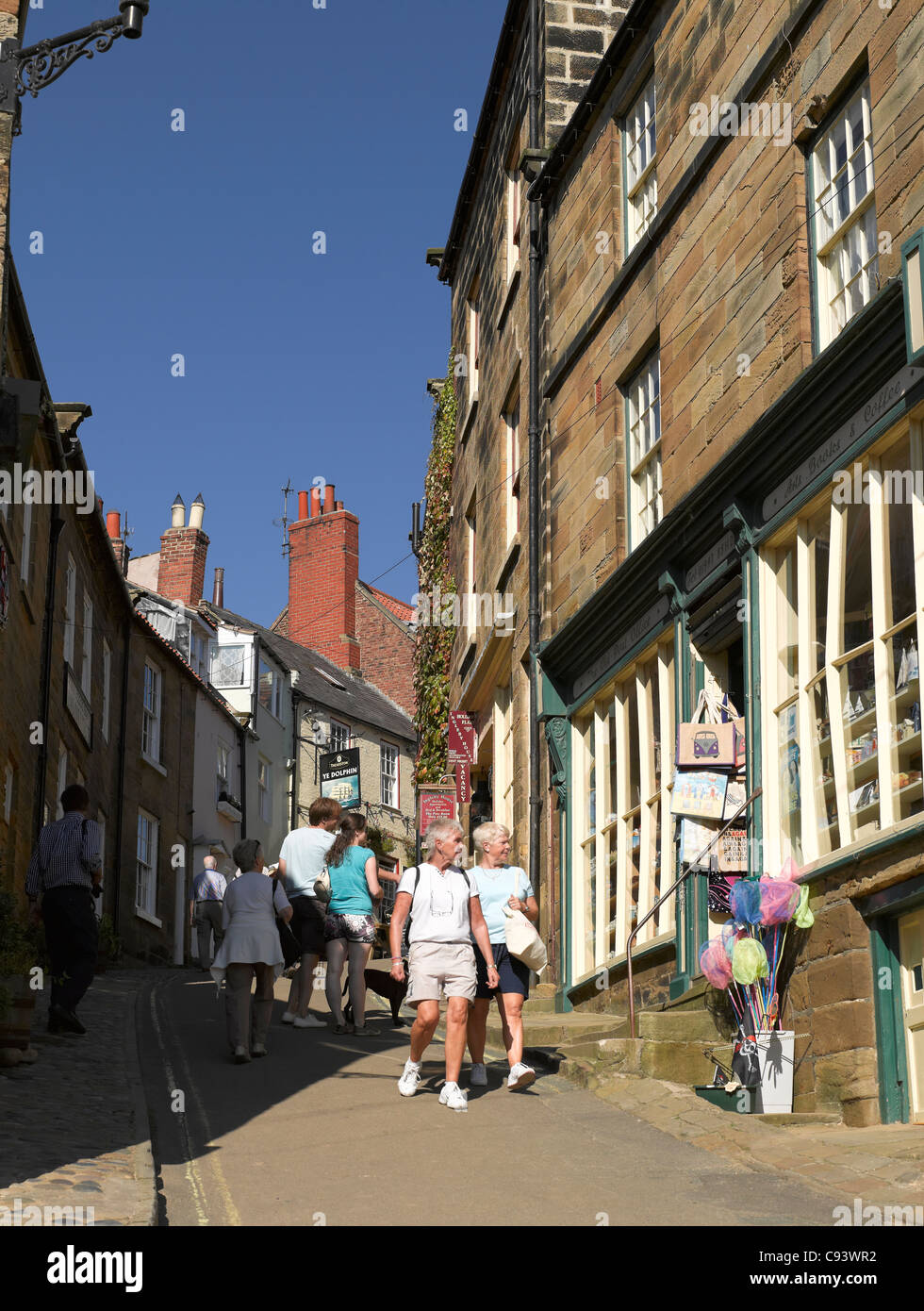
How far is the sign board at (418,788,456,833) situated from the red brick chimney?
75.8 feet

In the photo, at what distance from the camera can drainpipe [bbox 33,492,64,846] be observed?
63.1 feet

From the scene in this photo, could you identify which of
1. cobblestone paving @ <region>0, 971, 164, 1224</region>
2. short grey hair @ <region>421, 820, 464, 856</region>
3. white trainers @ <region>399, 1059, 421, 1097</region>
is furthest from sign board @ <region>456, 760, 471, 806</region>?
white trainers @ <region>399, 1059, 421, 1097</region>

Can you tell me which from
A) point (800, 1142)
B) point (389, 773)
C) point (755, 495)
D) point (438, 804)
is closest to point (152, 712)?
point (438, 804)

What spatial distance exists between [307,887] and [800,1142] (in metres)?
5.61

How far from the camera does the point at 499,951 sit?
10.1 m

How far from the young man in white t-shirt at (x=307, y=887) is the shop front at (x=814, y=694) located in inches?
93.7

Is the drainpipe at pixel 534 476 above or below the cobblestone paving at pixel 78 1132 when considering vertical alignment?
above

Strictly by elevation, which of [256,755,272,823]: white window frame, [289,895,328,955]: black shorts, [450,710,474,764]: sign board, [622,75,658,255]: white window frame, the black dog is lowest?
the black dog

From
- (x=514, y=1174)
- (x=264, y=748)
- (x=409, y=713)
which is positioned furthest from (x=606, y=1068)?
(x=409, y=713)

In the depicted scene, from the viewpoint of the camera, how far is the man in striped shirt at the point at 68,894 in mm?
11516

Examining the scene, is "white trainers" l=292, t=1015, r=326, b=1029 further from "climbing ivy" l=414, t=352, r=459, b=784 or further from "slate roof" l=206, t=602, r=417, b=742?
"slate roof" l=206, t=602, r=417, b=742

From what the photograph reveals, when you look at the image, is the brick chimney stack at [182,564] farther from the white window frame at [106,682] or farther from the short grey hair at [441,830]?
the short grey hair at [441,830]

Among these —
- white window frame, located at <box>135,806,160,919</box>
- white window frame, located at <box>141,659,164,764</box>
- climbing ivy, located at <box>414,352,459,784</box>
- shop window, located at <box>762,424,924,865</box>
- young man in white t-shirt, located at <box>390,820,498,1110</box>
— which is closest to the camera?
shop window, located at <box>762,424,924,865</box>

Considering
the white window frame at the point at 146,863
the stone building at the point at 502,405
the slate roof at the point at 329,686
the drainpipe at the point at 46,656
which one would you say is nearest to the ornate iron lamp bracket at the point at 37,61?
the stone building at the point at 502,405
